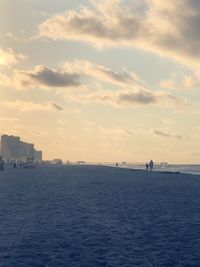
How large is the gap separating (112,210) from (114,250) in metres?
37.1

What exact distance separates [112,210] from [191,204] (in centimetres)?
2580

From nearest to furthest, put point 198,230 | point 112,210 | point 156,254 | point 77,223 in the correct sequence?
point 156,254
point 198,230
point 77,223
point 112,210

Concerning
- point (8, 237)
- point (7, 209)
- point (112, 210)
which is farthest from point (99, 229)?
point (7, 209)

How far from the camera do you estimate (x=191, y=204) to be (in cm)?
10300

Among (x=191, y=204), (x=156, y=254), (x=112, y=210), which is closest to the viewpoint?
(x=156, y=254)

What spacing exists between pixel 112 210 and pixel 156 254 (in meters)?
39.3

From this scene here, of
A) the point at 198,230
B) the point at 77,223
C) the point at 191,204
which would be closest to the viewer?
the point at 198,230

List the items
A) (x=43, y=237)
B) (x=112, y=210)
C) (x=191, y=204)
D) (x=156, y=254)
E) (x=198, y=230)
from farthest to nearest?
(x=191, y=204)
(x=112, y=210)
(x=198, y=230)
(x=43, y=237)
(x=156, y=254)

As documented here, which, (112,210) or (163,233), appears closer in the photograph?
(163,233)

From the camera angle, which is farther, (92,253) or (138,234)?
(138,234)

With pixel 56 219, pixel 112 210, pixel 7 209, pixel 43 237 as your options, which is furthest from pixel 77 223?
pixel 7 209

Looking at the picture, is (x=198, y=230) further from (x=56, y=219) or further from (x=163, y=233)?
(x=56, y=219)

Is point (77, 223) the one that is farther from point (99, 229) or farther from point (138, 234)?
point (138, 234)

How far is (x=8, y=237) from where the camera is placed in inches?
2318
